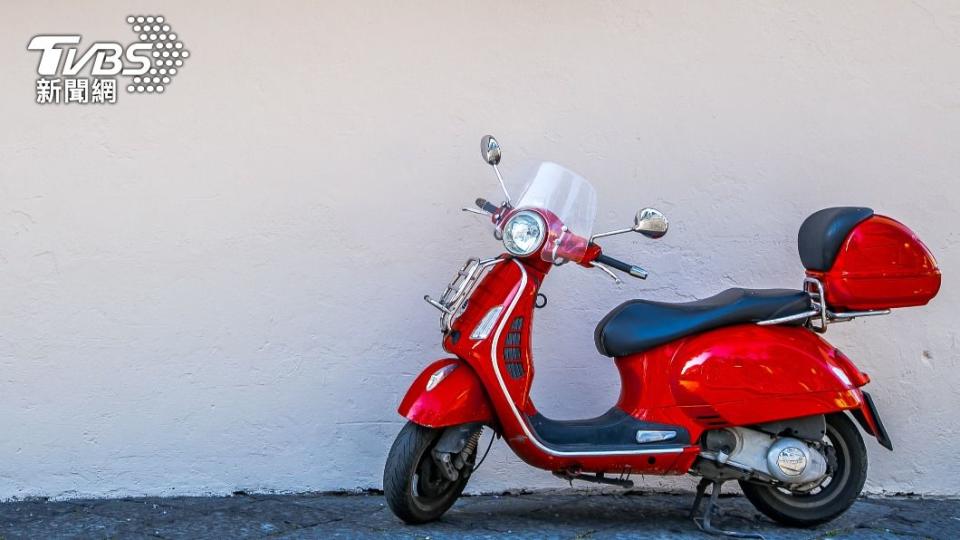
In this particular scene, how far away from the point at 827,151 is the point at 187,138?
2821mm

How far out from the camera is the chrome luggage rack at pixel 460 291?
14.9 feet

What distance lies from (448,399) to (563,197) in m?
0.88

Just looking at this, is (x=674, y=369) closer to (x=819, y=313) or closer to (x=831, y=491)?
(x=819, y=313)

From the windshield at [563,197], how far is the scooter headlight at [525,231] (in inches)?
3.1

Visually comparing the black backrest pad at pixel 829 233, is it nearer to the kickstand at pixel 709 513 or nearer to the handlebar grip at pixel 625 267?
the handlebar grip at pixel 625 267

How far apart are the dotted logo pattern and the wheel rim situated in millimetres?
3090

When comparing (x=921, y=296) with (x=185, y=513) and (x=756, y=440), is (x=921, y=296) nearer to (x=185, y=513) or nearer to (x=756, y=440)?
(x=756, y=440)

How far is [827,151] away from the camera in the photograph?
532 cm

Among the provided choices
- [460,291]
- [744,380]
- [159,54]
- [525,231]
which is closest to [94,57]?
[159,54]

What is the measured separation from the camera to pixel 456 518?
4.84 m

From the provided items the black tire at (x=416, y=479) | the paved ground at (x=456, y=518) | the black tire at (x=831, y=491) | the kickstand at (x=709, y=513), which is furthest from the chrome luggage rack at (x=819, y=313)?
the black tire at (x=416, y=479)

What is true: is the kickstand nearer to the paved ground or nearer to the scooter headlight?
the paved ground

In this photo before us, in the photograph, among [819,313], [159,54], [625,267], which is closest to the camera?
[625,267]

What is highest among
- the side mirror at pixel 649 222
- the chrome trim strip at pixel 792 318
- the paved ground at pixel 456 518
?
the side mirror at pixel 649 222
